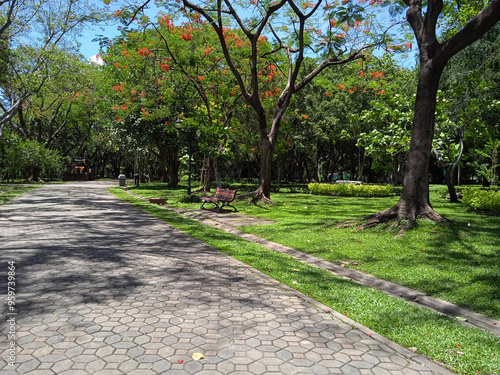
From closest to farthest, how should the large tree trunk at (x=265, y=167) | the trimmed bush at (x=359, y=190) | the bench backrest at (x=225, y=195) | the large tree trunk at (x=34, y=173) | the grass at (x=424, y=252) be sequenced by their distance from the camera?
the grass at (x=424, y=252)
the bench backrest at (x=225, y=195)
the large tree trunk at (x=265, y=167)
the trimmed bush at (x=359, y=190)
the large tree trunk at (x=34, y=173)

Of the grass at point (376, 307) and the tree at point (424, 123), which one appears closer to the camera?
the grass at point (376, 307)

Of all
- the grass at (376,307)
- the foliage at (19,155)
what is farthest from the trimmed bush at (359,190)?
the foliage at (19,155)

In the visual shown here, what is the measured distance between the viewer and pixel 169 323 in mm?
4203

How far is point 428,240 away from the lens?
28.1 feet

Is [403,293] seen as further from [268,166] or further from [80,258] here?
[268,166]

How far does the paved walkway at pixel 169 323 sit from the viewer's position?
336 centimetres

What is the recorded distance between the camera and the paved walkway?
3359 mm

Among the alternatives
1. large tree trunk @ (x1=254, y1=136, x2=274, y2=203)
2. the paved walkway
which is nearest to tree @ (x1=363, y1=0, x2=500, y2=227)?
the paved walkway

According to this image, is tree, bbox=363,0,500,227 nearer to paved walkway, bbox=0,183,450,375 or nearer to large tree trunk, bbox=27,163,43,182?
paved walkway, bbox=0,183,450,375

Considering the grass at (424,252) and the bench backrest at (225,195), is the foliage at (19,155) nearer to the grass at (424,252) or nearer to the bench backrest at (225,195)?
the bench backrest at (225,195)

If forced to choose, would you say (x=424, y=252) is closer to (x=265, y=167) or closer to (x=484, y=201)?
(x=484, y=201)

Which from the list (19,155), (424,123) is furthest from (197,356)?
(19,155)

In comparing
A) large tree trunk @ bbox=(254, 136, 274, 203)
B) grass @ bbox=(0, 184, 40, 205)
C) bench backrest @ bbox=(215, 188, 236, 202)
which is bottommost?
grass @ bbox=(0, 184, 40, 205)

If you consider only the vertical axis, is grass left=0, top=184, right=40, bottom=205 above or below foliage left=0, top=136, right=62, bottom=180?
below
